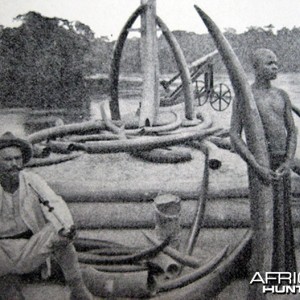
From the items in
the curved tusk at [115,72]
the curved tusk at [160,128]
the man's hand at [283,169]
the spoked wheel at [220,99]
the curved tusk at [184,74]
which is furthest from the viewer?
the spoked wheel at [220,99]

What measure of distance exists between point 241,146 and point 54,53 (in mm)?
1700

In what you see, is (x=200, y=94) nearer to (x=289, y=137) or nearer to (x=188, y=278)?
(x=289, y=137)

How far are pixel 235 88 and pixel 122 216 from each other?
0.90 meters

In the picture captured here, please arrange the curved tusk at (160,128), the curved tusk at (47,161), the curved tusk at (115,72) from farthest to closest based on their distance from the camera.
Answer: the curved tusk at (115,72) < the curved tusk at (160,128) < the curved tusk at (47,161)

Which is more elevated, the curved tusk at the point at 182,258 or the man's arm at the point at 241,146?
the man's arm at the point at 241,146

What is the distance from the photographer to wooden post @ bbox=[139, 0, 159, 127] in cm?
324

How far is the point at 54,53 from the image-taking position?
2.88m

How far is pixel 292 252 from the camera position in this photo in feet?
5.84

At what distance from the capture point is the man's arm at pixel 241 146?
63.6 inches

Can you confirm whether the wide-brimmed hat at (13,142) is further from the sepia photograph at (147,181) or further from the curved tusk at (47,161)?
the curved tusk at (47,161)

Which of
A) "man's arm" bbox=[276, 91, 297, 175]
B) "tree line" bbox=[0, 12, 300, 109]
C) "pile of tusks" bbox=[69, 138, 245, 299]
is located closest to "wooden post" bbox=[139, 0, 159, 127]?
"tree line" bbox=[0, 12, 300, 109]

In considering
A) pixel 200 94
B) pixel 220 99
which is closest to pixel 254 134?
pixel 220 99

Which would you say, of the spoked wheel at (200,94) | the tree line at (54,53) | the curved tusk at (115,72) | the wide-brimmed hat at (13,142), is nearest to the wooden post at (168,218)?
the wide-brimmed hat at (13,142)

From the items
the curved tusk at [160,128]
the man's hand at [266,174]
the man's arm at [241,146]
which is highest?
the man's arm at [241,146]
